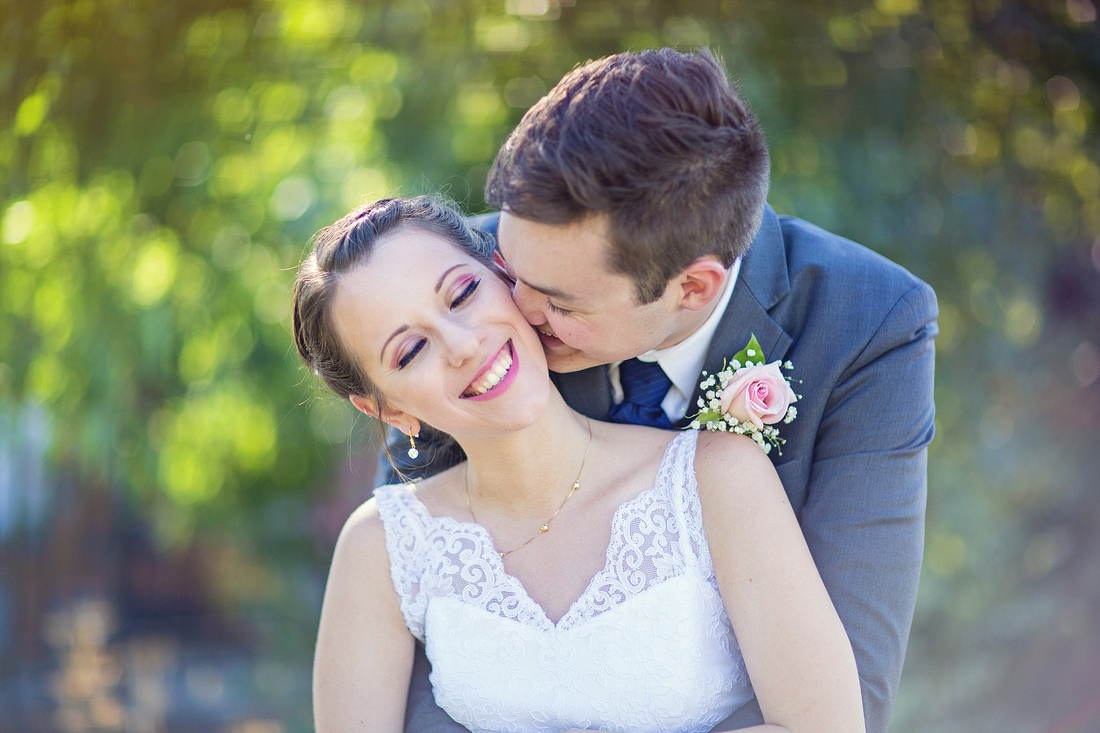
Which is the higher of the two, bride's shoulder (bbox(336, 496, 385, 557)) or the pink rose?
the pink rose

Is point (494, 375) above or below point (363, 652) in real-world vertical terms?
above

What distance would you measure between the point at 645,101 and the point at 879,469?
1.01 m

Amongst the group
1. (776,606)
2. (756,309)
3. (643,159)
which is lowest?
(776,606)

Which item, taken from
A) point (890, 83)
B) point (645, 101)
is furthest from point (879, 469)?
point (890, 83)

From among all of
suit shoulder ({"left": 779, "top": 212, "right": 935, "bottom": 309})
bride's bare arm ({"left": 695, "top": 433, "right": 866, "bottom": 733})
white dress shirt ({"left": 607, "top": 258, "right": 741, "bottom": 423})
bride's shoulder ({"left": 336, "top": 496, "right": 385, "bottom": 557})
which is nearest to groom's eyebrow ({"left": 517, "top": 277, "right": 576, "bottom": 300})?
white dress shirt ({"left": 607, "top": 258, "right": 741, "bottom": 423})

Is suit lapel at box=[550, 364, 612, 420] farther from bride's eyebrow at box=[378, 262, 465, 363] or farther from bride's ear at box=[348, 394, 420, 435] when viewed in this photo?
bride's eyebrow at box=[378, 262, 465, 363]

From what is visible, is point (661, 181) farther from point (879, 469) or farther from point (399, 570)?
point (399, 570)

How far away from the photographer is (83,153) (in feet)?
14.8

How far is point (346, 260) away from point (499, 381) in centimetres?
44

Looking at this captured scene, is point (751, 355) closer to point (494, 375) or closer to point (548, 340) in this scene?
point (548, 340)

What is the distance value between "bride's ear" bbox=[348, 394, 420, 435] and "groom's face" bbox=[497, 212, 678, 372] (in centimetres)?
36

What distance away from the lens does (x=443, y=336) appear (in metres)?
2.04

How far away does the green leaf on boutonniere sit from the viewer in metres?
2.25

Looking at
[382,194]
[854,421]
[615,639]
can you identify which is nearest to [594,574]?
[615,639]
